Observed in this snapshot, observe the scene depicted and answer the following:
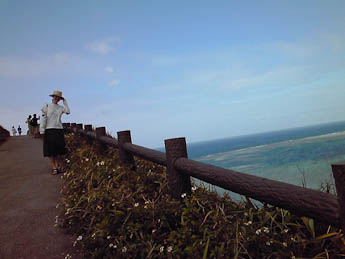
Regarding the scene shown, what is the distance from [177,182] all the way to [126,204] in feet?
2.13

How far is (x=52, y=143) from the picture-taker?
18.8 ft

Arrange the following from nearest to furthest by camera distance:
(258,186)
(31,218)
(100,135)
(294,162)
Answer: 1. (258,186)
2. (31,218)
3. (100,135)
4. (294,162)

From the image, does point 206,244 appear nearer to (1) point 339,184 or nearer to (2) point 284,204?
(2) point 284,204

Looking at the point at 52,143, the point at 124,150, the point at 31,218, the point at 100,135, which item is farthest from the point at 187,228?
the point at 52,143

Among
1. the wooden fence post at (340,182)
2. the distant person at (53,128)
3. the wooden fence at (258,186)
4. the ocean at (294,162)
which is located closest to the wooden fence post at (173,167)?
the wooden fence at (258,186)

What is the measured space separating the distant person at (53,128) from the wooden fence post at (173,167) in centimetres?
373

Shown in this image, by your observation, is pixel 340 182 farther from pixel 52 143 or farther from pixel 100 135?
pixel 52 143

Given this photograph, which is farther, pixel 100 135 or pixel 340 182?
pixel 100 135

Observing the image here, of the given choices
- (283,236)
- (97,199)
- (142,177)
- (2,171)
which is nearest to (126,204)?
(97,199)

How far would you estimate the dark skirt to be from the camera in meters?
5.70

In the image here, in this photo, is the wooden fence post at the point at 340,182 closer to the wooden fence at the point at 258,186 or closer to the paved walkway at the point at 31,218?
the wooden fence at the point at 258,186

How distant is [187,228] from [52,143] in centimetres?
456

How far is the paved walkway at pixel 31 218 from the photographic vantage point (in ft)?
8.30

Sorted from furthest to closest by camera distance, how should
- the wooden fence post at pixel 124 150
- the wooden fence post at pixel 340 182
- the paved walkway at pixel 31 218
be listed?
the wooden fence post at pixel 124 150, the paved walkway at pixel 31 218, the wooden fence post at pixel 340 182
